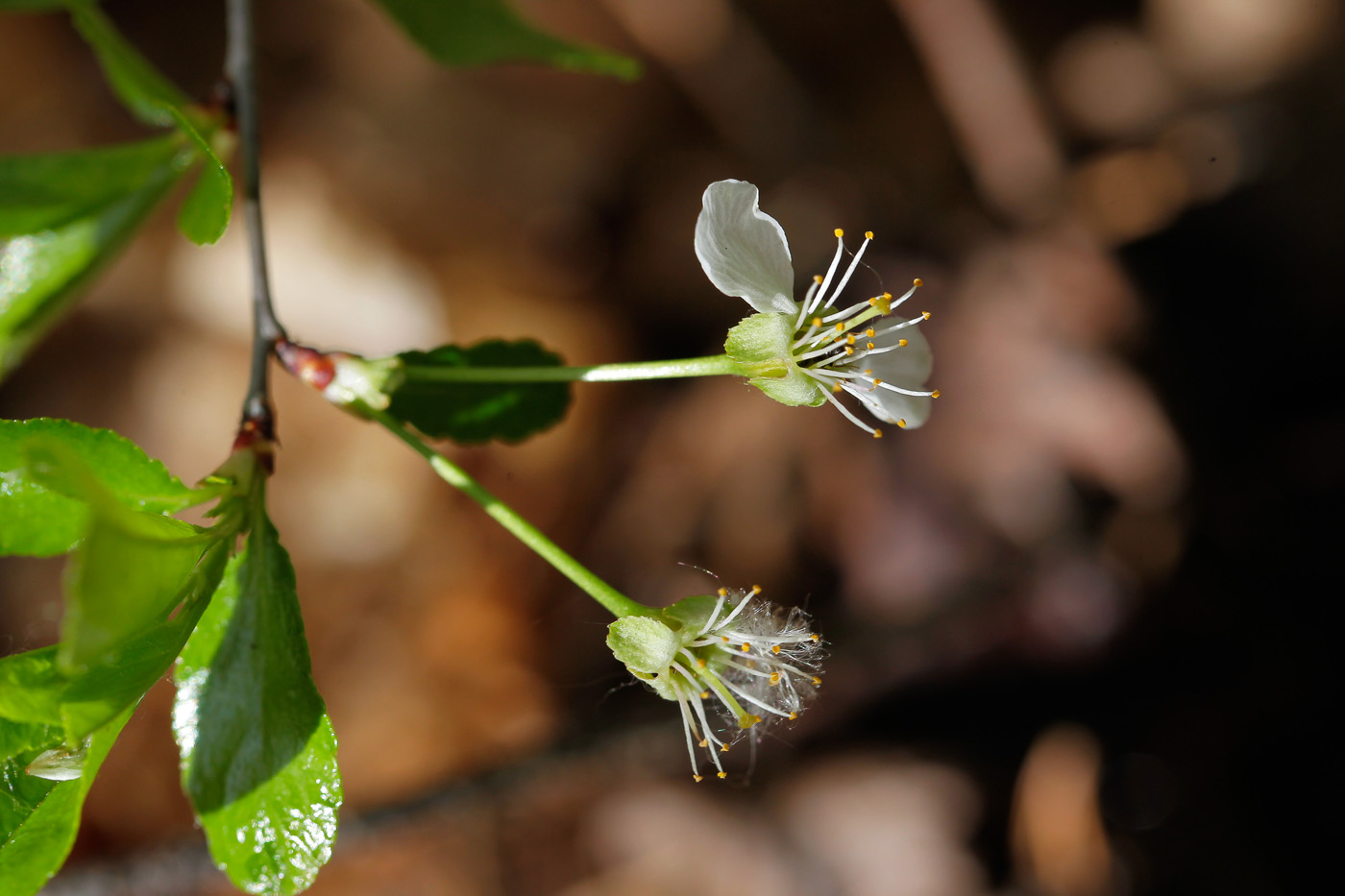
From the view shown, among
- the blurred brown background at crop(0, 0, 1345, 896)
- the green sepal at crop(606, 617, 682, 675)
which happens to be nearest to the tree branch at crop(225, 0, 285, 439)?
the green sepal at crop(606, 617, 682, 675)

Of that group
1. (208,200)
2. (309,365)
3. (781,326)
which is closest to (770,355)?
(781,326)

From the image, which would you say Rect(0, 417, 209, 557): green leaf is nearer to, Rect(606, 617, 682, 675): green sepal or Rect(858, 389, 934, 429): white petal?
Rect(606, 617, 682, 675): green sepal

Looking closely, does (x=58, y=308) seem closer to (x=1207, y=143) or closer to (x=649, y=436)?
(x=649, y=436)

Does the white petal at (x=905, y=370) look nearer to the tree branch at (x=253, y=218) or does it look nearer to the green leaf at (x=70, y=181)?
the tree branch at (x=253, y=218)

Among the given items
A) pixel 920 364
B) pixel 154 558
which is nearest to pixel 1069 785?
pixel 920 364

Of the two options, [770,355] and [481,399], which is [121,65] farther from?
[770,355]

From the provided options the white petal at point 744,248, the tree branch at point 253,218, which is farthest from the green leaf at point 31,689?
the white petal at point 744,248
